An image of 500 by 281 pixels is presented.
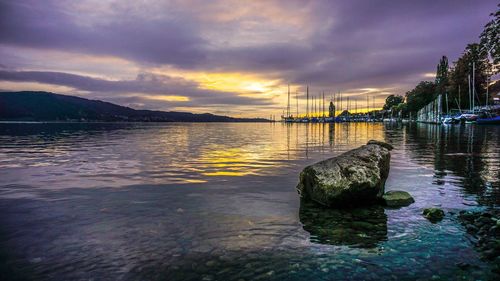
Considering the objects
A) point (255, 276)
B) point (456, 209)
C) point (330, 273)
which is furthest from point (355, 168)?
point (255, 276)

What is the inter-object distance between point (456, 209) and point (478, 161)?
16141mm

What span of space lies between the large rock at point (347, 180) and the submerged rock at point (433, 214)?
6.81 feet

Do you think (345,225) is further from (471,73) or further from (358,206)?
(471,73)

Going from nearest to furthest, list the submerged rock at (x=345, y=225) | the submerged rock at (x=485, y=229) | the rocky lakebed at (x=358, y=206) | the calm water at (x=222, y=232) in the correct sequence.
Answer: the calm water at (x=222, y=232), the submerged rock at (x=485, y=229), the submerged rock at (x=345, y=225), the rocky lakebed at (x=358, y=206)

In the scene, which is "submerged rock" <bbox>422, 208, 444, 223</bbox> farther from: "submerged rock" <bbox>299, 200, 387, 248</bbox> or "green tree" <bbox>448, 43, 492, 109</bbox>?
"green tree" <bbox>448, 43, 492, 109</bbox>

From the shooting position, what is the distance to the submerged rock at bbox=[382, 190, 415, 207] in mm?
12941

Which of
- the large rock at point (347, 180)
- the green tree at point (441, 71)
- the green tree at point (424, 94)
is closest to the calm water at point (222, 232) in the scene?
the large rock at point (347, 180)

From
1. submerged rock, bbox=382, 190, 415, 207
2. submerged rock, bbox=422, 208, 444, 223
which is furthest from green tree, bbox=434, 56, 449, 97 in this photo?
submerged rock, bbox=422, 208, 444, 223

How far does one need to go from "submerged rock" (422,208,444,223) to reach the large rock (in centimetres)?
208

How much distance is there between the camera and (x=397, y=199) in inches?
516

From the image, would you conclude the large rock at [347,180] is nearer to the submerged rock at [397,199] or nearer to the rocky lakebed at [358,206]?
the rocky lakebed at [358,206]

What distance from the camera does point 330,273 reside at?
7.38m

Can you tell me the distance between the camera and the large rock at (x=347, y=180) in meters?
12.6

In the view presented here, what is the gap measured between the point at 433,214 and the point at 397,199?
186cm
